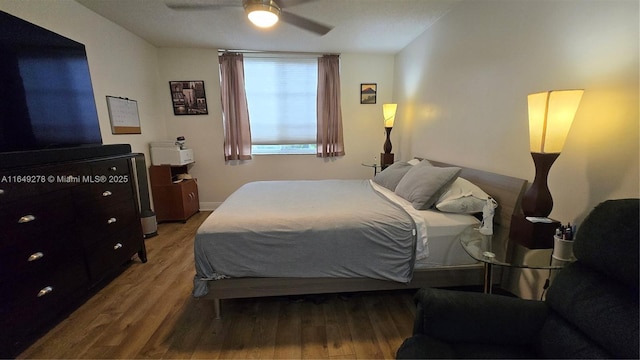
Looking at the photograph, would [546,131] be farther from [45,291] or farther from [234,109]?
[234,109]

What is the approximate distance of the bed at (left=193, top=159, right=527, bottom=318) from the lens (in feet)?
5.24

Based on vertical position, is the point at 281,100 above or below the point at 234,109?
above

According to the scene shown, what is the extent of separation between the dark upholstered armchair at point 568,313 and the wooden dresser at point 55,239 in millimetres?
2001

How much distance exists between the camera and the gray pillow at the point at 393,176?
2541 mm

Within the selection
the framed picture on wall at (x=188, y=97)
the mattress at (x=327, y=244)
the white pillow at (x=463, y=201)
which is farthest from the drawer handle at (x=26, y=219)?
the framed picture on wall at (x=188, y=97)

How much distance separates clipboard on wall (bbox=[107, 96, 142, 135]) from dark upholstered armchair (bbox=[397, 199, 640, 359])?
11.1 ft

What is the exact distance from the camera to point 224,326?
167 cm

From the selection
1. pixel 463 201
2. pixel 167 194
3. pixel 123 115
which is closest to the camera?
pixel 463 201

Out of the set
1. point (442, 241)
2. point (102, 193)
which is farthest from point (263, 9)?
point (442, 241)

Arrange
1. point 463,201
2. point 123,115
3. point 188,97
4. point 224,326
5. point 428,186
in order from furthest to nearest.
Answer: point 188,97 → point 123,115 → point 428,186 → point 463,201 → point 224,326

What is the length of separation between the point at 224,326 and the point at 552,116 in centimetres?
218

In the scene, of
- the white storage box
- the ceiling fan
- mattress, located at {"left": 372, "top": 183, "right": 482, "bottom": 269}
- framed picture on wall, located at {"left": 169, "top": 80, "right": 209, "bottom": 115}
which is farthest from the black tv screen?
mattress, located at {"left": 372, "top": 183, "right": 482, "bottom": 269}

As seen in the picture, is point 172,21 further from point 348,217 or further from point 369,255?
point 369,255

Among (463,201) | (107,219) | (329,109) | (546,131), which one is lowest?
(107,219)
